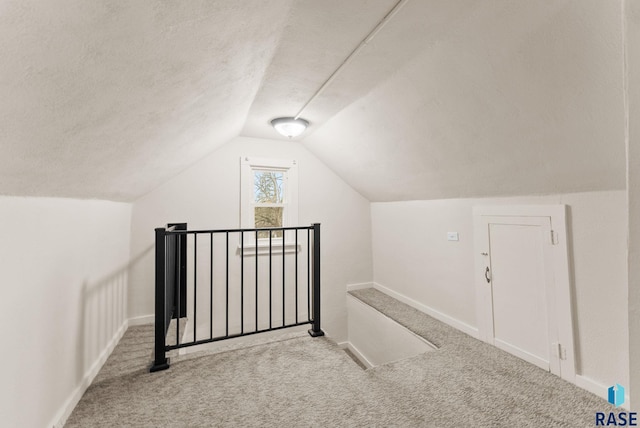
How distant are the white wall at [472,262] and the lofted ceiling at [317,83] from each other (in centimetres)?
22

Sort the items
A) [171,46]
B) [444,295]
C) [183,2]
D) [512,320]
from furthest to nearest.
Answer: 1. [444,295]
2. [512,320]
3. [171,46]
4. [183,2]

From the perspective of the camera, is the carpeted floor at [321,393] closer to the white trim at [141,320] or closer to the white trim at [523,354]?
the white trim at [523,354]

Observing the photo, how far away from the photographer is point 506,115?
169 cm

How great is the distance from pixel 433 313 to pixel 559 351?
4.15 feet

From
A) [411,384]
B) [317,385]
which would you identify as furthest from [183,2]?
[411,384]

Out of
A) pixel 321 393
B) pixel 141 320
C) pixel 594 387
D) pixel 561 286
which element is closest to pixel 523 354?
pixel 594 387

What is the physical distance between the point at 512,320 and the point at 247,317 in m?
3.04

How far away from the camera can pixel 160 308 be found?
6.19ft

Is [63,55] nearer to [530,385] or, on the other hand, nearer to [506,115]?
[506,115]

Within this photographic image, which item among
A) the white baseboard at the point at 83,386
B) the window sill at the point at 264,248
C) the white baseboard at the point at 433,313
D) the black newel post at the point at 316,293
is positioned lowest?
the white baseboard at the point at 433,313

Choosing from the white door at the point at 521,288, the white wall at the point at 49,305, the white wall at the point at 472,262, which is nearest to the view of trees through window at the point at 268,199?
the white wall at the point at 472,262

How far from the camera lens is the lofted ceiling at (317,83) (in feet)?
2.52

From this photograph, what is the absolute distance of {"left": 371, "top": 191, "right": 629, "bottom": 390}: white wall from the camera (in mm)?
1697

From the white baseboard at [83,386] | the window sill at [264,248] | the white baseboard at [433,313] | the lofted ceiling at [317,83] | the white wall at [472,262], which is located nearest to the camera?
the lofted ceiling at [317,83]
